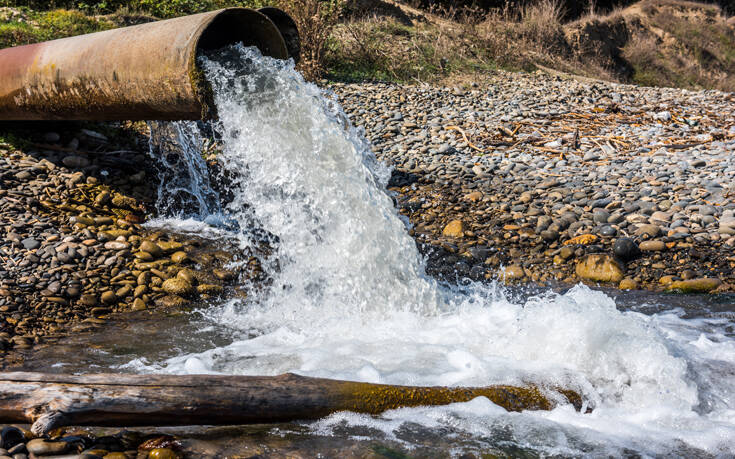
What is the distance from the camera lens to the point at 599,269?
474 centimetres

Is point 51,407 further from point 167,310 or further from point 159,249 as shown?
point 159,249

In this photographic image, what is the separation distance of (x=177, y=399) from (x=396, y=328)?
1955mm

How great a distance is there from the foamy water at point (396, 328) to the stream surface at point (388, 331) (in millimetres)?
11

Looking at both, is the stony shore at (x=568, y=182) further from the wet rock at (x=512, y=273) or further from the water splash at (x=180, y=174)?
the water splash at (x=180, y=174)

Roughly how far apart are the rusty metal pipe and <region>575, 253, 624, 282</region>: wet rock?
3251 mm

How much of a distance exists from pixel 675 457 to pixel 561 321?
3.70ft

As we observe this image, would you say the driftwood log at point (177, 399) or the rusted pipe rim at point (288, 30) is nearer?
the driftwood log at point (177, 399)

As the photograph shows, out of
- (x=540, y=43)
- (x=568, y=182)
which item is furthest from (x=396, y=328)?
(x=540, y=43)

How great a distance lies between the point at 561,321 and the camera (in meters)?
3.26

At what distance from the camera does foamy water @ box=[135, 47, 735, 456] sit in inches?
94.4

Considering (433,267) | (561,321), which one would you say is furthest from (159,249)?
(561,321)

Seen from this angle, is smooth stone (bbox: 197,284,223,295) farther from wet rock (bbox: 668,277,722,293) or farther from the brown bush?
the brown bush

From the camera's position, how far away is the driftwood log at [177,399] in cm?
190

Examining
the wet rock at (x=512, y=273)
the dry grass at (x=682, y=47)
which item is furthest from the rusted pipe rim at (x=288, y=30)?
the dry grass at (x=682, y=47)
